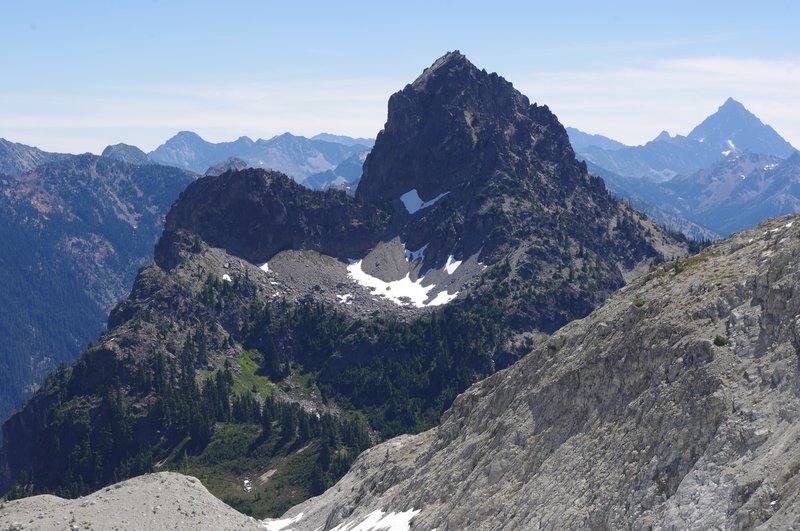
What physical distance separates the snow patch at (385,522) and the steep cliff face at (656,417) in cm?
119

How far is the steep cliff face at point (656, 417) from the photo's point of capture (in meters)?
48.2

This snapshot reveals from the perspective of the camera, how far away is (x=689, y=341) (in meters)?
59.5

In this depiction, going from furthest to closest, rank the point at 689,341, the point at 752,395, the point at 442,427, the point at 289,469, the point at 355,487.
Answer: the point at 289,469 → the point at 355,487 → the point at 442,427 → the point at 689,341 → the point at 752,395

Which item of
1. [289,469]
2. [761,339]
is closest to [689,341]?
[761,339]

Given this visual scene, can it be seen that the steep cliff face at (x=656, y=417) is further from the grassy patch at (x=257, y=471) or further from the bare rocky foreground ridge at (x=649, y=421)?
the grassy patch at (x=257, y=471)

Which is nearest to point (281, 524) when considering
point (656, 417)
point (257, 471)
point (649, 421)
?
point (257, 471)

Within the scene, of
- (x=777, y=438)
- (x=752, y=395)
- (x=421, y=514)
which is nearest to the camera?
(x=777, y=438)

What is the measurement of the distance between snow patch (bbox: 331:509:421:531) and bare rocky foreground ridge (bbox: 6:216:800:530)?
0.95 feet

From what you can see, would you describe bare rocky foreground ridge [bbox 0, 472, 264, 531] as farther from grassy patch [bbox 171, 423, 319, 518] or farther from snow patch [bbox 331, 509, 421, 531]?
grassy patch [bbox 171, 423, 319, 518]

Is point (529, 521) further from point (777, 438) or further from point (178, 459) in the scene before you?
point (178, 459)

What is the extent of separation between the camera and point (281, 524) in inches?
4717

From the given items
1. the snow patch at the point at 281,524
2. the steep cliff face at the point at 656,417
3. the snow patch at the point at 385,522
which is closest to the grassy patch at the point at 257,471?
the snow patch at the point at 281,524

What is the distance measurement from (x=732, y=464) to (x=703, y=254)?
27951mm

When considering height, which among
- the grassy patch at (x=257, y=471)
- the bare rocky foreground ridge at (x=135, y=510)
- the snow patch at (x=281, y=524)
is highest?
the bare rocky foreground ridge at (x=135, y=510)
